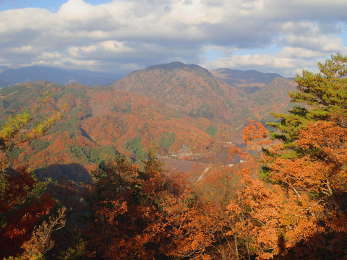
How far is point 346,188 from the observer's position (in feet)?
50.4

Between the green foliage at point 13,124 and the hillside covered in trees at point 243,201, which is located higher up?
the green foliage at point 13,124

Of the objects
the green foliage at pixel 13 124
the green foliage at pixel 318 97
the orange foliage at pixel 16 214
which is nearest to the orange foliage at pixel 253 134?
the green foliage at pixel 318 97

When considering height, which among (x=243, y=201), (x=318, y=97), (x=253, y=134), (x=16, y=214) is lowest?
Answer: (x=243, y=201)

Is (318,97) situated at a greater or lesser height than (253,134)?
greater

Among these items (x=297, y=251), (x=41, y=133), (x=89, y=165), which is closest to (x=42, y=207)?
(x=41, y=133)

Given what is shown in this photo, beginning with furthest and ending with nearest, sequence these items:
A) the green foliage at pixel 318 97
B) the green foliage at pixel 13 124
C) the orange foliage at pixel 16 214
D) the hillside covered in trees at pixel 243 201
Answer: the green foliage at pixel 318 97, the green foliage at pixel 13 124, the hillside covered in trees at pixel 243 201, the orange foliage at pixel 16 214

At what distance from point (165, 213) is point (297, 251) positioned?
1288 cm

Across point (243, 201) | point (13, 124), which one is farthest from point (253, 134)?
point (13, 124)

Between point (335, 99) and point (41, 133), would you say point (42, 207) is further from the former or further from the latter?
point (335, 99)

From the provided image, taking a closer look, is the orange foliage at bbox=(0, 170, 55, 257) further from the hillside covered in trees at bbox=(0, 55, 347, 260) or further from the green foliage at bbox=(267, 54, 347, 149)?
the green foliage at bbox=(267, 54, 347, 149)

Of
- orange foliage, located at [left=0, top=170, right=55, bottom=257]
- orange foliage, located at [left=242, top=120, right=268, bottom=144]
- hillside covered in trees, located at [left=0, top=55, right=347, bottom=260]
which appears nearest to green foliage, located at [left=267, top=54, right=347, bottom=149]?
hillside covered in trees, located at [left=0, top=55, right=347, bottom=260]

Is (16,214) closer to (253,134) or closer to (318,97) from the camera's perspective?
(253,134)

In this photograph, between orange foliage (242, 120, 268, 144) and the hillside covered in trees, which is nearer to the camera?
the hillside covered in trees

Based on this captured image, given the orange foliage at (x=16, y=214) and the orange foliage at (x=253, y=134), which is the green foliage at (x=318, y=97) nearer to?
the orange foliage at (x=253, y=134)
